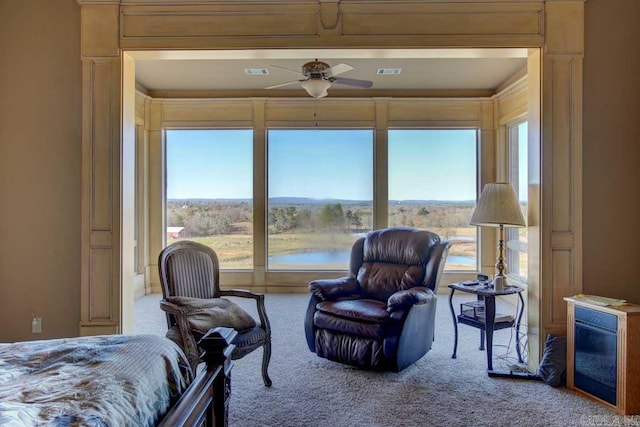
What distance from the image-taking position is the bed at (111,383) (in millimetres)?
1062

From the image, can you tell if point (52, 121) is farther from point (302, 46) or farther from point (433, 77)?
point (433, 77)

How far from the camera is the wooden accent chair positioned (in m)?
2.61

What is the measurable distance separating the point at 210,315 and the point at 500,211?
2.49 m

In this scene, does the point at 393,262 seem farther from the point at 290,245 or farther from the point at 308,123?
the point at 308,123

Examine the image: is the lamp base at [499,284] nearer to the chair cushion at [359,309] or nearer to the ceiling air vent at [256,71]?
the chair cushion at [359,309]

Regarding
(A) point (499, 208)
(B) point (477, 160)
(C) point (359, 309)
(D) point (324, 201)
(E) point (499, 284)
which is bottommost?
(C) point (359, 309)

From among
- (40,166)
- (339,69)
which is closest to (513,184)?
(339,69)

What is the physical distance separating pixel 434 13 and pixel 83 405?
3.44 meters

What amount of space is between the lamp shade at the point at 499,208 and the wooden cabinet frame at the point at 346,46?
0.13 meters

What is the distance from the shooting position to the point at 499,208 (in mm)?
3268

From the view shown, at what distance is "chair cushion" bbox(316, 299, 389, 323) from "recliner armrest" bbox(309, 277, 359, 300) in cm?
9

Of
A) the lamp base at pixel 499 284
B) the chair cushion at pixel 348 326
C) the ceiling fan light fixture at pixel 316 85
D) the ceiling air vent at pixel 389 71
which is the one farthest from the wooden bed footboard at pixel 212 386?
the ceiling air vent at pixel 389 71


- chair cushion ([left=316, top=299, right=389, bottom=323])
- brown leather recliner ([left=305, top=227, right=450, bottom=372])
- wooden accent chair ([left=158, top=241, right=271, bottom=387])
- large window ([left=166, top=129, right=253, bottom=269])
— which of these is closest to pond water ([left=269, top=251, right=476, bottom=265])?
large window ([left=166, top=129, right=253, bottom=269])

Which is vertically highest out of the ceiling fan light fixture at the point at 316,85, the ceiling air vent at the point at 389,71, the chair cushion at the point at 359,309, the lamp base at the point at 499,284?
the ceiling air vent at the point at 389,71
